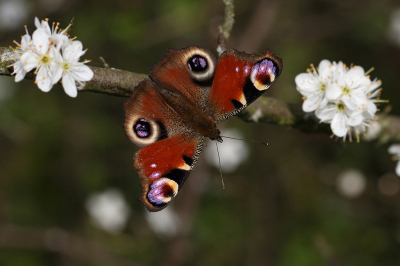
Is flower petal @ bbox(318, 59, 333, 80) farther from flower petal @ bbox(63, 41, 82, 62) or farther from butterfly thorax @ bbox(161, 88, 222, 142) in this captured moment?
flower petal @ bbox(63, 41, 82, 62)

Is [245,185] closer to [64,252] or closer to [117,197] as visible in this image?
[117,197]

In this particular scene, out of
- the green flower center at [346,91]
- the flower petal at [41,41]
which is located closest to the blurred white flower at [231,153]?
the green flower center at [346,91]

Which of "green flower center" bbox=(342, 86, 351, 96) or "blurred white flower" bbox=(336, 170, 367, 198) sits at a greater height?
"blurred white flower" bbox=(336, 170, 367, 198)

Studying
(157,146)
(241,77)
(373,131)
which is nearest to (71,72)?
(157,146)

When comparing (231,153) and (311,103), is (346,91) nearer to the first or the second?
(311,103)

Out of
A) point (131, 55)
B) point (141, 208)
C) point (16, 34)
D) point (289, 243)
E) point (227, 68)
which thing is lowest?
point (289, 243)

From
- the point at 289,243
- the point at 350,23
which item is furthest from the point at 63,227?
the point at 350,23

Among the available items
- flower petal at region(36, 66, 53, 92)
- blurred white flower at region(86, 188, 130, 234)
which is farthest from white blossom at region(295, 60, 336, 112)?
blurred white flower at region(86, 188, 130, 234)
